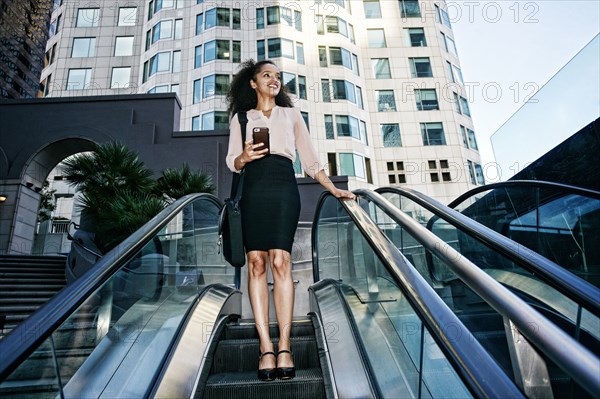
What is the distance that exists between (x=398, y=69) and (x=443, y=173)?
317 inches

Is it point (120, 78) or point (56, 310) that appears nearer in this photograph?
point (56, 310)

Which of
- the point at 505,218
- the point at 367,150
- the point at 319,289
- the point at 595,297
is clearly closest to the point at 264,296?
the point at 319,289

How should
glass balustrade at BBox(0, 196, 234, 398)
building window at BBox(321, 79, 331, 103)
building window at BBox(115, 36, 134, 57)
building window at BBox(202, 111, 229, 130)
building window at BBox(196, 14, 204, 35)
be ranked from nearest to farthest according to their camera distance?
glass balustrade at BBox(0, 196, 234, 398)
building window at BBox(202, 111, 229, 130)
building window at BBox(321, 79, 331, 103)
building window at BBox(196, 14, 204, 35)
building window at BBox(115, 36, 134, 57)

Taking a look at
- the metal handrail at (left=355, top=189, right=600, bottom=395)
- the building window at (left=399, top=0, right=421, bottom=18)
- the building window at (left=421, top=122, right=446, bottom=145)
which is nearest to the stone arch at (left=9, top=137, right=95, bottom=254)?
the metal handrail at (left=355, top=189, right=600, bottom=395)

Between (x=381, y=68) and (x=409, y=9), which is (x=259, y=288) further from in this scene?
(x=409, y=9)

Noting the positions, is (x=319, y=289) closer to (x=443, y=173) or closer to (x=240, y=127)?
(x=240, y=127)

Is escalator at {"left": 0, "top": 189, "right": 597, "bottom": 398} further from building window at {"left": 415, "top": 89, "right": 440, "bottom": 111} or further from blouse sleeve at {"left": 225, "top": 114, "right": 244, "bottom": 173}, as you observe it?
building window at {"left": 415, "top": 89, "right": 440, "bottom": 111}

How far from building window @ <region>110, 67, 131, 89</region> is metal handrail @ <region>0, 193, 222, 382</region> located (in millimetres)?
28287

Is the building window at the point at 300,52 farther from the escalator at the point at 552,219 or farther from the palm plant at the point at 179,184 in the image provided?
the escalator at the point at 552,219

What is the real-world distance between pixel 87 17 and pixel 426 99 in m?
25.4

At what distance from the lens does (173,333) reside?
8.61ft

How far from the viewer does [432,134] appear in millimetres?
25484

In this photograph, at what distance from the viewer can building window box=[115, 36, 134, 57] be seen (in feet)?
90.2

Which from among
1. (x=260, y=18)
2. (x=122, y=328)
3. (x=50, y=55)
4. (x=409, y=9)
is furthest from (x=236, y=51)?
(x=122, y=328)
